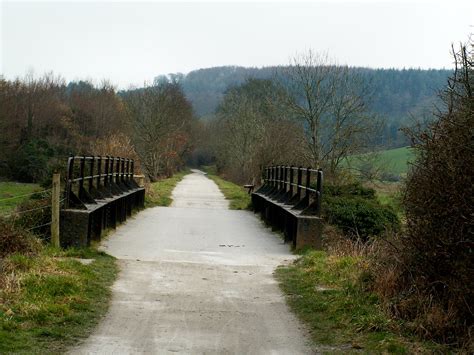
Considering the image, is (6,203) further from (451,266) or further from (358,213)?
(451,266)

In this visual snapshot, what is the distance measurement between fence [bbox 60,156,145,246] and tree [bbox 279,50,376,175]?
46.0 ft

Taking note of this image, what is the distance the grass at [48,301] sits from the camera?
20.4ft

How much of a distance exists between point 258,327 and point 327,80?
31167 millimetres

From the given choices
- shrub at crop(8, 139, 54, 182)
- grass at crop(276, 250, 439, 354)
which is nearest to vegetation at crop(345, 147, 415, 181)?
grass at crop(276, 250, 439, 354)

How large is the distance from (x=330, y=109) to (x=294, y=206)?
2037 cm

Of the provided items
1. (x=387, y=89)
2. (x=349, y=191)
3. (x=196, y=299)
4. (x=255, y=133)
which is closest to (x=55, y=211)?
(x=196, y=299)

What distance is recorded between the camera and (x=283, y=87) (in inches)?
1462

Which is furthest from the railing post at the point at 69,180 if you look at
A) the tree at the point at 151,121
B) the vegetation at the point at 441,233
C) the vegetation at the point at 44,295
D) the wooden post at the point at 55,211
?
the tree at the point at 151,121

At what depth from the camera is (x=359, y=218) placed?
18047 millimetres

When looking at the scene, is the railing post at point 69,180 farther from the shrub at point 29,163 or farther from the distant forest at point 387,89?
the shrub at point 29,163

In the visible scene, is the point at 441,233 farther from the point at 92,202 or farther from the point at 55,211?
the point at 92,202

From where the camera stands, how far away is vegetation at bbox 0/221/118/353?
20.6ft

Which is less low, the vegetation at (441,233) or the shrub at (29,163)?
the vegetation at (441,233)

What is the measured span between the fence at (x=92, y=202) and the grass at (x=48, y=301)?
2.11m
